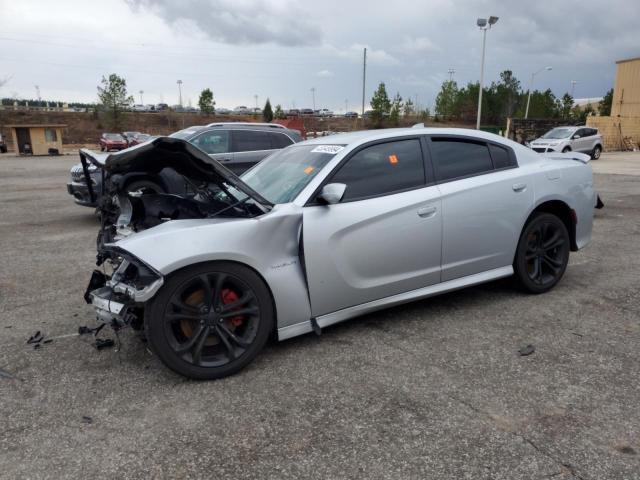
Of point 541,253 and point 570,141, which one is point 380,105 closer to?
point 570,141

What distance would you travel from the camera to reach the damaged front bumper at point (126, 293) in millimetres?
2977

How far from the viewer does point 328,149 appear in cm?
399

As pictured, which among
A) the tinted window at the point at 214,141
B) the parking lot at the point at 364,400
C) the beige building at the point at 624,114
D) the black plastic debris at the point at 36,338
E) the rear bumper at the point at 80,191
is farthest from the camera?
the beige building at the point at 624,114

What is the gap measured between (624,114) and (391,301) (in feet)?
Answer: 145

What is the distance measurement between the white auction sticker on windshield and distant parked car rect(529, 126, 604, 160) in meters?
21.8

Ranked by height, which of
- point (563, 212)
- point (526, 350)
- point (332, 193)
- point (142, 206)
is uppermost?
point (332, 193)

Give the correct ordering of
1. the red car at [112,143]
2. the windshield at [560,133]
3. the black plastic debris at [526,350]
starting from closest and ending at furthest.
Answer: the black plastic debris at [526,350]
the windshield at [560,133]
the red car at [112,143]

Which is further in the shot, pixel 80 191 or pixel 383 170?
pixel 80 191

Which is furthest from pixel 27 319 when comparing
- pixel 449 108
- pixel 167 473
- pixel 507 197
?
pixel 449 108

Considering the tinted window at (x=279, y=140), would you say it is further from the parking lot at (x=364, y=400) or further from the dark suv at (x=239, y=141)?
the parking lot at (x=364, y=400)

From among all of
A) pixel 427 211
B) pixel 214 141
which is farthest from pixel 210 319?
pixel 214 141

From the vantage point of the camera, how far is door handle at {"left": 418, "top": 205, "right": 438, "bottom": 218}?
3.85 meters

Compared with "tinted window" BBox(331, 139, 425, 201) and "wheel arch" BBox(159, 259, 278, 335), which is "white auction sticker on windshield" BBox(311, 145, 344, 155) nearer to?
"tinted window" BBox(331, 139, 425, 201)

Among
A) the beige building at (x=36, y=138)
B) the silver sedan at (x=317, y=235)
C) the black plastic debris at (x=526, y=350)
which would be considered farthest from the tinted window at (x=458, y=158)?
the beige building at (x=36, y=138)
